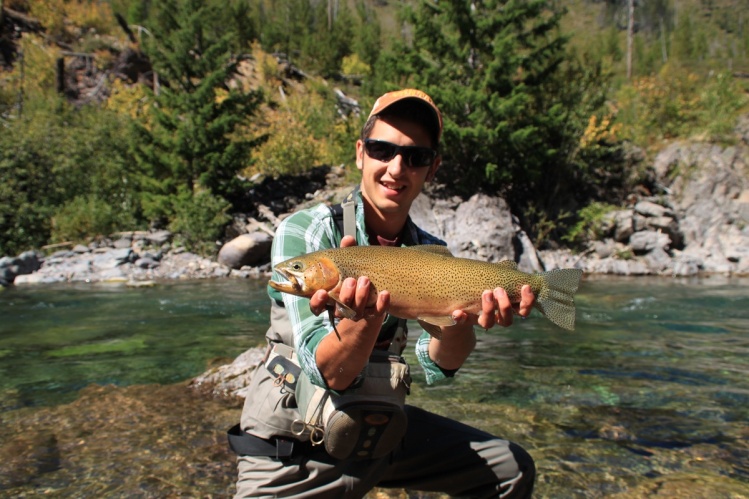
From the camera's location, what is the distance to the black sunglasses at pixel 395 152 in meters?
2.56

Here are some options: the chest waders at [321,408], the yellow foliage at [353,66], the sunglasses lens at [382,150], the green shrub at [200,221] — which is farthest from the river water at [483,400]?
the yellow foliage at [353,66]

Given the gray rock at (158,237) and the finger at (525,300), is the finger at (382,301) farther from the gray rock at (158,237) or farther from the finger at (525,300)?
the gray rock at (158,237)

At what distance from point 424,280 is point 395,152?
0.67 m

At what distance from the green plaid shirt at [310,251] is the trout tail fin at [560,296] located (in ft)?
2.19

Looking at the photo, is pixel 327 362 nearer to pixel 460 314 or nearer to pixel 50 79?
pixel 460 314

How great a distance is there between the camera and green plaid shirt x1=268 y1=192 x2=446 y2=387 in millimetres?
2143

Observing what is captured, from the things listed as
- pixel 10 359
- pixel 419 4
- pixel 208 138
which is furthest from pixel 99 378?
pixel 419 4

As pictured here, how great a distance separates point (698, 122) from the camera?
2559cm

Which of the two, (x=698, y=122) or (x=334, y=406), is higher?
(x=698, y=122)

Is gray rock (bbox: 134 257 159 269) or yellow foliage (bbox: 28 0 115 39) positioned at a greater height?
yellow foliage (bbox: 28 0 115 39)

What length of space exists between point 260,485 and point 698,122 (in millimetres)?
29213

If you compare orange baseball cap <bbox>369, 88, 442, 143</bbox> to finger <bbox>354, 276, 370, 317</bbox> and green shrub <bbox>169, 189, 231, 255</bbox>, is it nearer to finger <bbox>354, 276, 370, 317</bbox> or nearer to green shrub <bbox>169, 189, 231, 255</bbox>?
finger <bbox>354, 276, 370, 317</bbox>

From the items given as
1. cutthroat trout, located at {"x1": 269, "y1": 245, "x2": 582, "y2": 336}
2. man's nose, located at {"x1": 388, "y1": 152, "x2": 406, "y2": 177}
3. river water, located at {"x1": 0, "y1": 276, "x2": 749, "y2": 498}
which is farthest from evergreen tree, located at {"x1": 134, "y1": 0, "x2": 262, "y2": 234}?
cutthroat trout, located at {"x1": 269, "y1": 245, "x2": 582, "y2": 336}

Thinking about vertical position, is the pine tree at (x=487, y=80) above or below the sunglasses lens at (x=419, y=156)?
above
